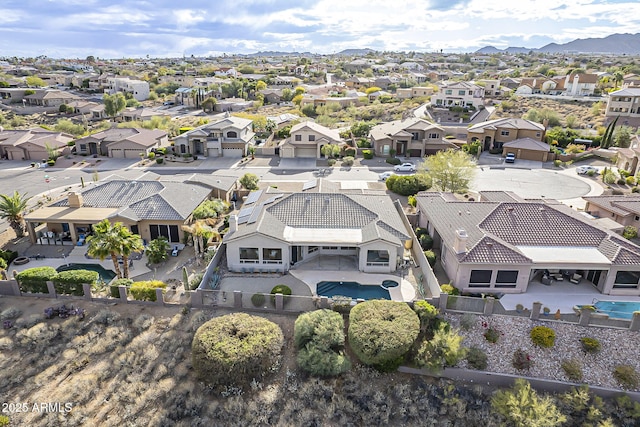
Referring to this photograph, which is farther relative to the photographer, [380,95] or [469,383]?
[380,95]

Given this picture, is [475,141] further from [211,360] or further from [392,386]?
[211,360]

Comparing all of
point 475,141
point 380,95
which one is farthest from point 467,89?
point 475,141

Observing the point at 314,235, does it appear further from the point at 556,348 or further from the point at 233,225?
the point at 556,348

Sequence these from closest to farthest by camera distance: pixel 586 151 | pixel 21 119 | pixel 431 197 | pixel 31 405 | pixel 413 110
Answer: pixel 31 405 < pixel 431 197 < pixel 586 151 < pixel 21 119 < pixel 413 110

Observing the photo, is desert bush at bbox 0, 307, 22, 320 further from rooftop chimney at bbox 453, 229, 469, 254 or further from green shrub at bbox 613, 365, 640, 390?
green shrub at bbox 613, 365, 640, 390

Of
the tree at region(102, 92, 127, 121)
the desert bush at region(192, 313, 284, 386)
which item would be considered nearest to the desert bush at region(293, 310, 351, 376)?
the desert bush at region(192, 313, 284, 386)

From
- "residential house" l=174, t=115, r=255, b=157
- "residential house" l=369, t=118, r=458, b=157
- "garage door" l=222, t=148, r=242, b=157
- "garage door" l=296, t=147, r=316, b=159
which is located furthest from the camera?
"garage door" l=222, t=148, r=242, b=157

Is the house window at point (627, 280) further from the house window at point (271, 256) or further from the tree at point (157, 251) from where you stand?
the tree at point (157, 251)
